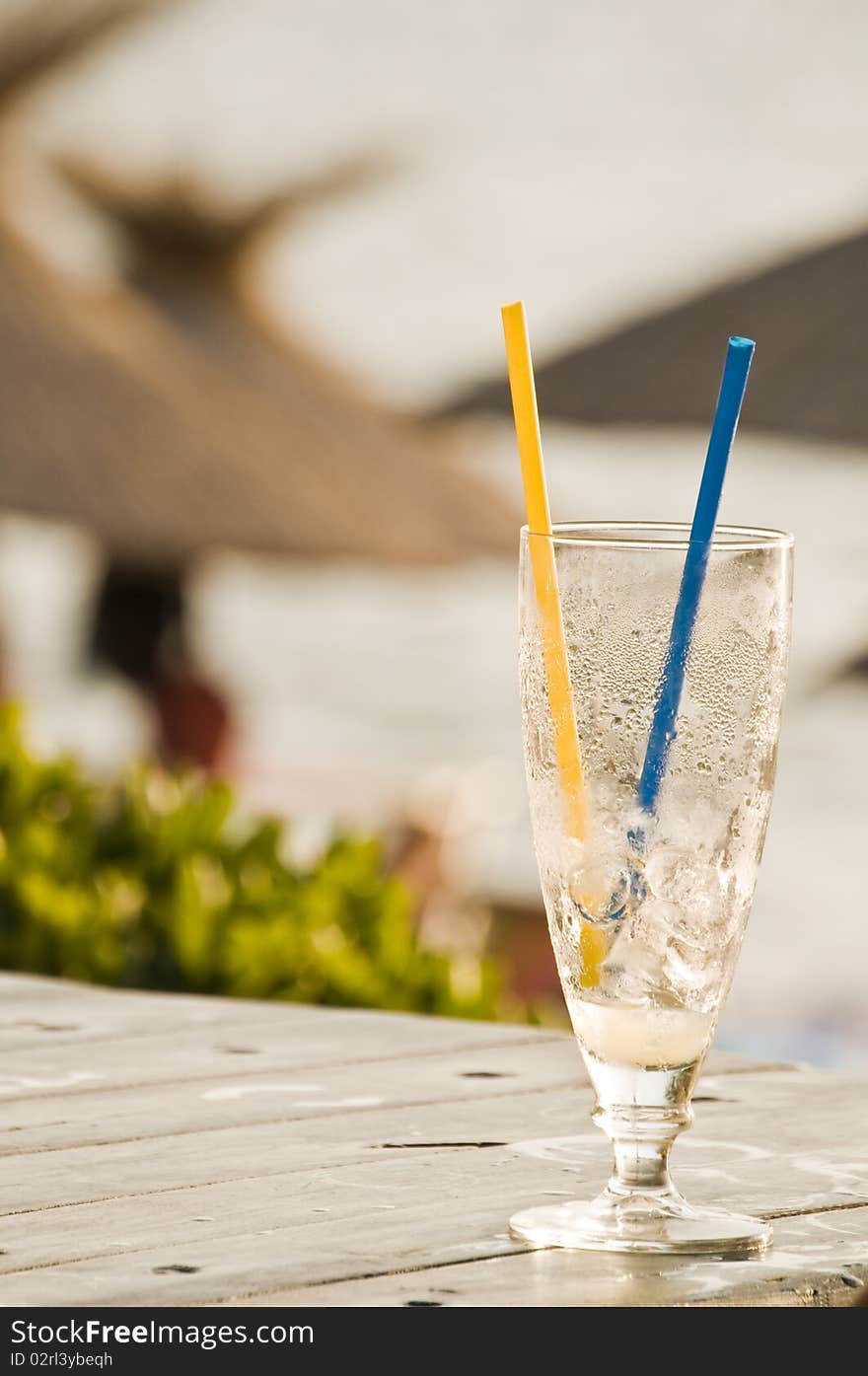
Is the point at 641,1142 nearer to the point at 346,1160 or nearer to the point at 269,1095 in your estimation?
the point at 346,1160

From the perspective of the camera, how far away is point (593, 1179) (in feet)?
3.66

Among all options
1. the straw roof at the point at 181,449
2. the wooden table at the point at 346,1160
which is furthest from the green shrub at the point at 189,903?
the straw roof at the point at 181,449

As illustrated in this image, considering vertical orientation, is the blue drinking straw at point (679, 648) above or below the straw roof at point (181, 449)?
below

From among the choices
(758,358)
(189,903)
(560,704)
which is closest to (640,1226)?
(560,704)

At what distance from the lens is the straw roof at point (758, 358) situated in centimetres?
504

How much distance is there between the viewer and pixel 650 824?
95 centimetres

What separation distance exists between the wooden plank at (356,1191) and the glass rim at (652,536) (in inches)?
14.3

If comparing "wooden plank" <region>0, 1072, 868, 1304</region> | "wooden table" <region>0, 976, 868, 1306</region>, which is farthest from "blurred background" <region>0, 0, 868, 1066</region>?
"wooden plank" <region>0, 1072, 868, 1304</region>

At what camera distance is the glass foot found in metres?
0.94

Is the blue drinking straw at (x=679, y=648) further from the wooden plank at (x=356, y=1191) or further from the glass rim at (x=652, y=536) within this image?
the wooden plank at (x=356, y=1191)

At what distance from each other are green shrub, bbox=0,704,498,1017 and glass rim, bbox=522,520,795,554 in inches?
48.9

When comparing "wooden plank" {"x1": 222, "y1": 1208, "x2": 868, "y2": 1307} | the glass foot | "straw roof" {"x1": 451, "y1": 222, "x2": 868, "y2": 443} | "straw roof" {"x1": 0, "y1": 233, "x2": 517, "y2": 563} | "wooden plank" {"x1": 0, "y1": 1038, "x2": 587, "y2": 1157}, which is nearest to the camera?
"wooden plank" {"x1": 222, "y1": 1208, "x2": 868, "y2": 1307}

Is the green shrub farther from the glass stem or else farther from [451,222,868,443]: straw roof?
[451,222,868,443]: straw roof
